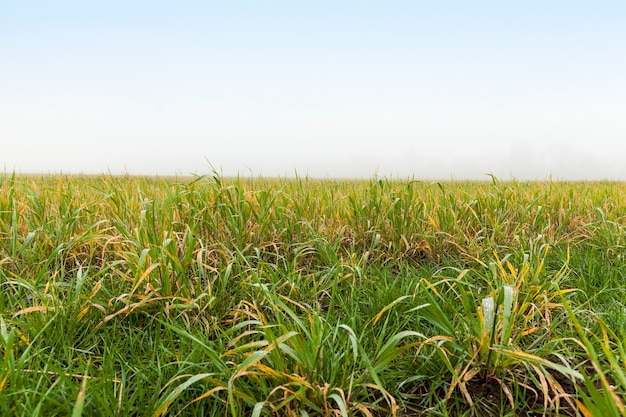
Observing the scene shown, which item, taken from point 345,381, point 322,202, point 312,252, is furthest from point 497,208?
point 345,381

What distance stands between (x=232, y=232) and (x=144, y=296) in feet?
2.62

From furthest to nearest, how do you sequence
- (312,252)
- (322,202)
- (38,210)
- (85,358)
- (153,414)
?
(322,202) < (38,210) < (312,252) < (85,358) < (153,414)

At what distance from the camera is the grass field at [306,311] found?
1496mm

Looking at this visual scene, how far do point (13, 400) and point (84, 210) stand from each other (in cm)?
176

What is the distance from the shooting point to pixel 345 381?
1510 millimetres

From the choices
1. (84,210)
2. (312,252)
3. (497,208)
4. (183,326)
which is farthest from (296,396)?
(497,208)

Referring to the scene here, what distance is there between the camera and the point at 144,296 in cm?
199

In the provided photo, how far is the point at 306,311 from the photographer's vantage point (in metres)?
1.85

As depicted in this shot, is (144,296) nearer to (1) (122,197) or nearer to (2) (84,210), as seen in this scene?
(1) (122,197)

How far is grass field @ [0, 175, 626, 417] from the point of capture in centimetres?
150

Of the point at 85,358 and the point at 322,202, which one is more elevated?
the point at 322,202

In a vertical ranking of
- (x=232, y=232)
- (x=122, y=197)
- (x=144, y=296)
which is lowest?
(x=144, y=296)

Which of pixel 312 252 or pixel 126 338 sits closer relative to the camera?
pixel 126 338

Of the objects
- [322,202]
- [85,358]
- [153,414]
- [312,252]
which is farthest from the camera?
[322,202]
